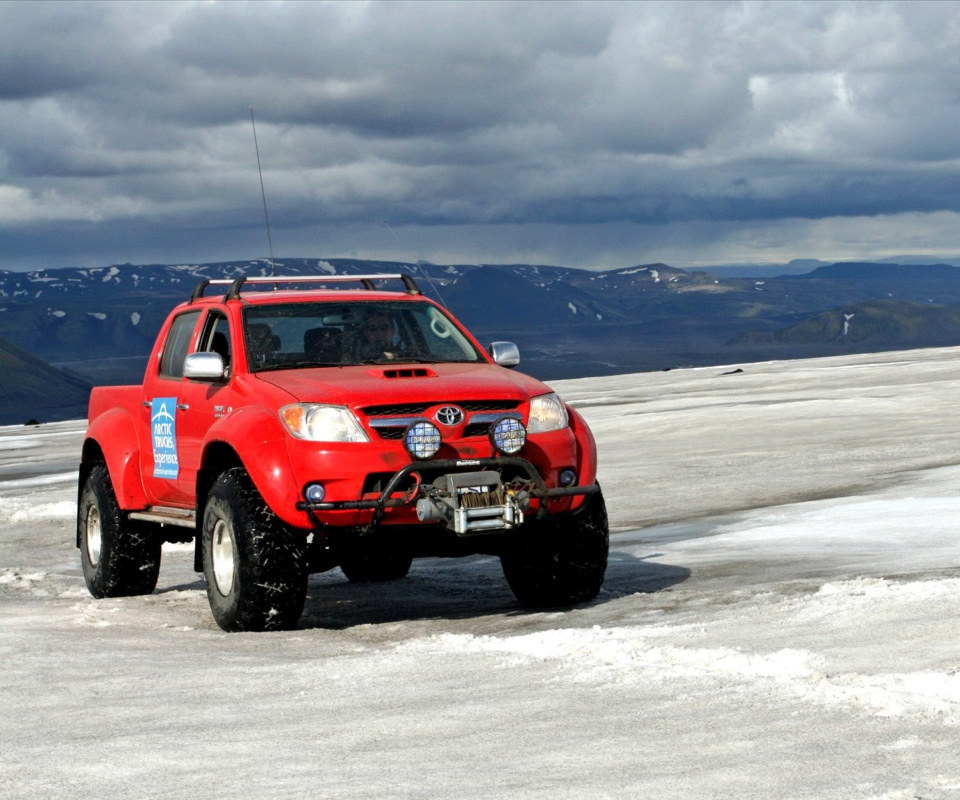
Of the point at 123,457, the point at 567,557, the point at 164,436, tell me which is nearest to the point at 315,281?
the point at 164,436

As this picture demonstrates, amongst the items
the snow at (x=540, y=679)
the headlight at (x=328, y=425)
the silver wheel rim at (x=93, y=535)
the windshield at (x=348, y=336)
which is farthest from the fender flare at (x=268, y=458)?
the silver wheel rim at (x=93, y=535)

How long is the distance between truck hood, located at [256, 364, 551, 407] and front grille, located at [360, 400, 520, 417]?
0.02m

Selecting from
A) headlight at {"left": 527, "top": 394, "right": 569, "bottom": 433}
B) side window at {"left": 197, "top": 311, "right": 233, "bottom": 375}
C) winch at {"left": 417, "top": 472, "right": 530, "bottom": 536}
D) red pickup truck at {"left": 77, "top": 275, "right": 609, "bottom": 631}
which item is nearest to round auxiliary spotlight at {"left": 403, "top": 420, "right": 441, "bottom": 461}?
red pickup truck at {"left": 77, "top": 275, "right": 609, "bottom": 631}

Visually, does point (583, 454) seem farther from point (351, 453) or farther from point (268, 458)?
point (268, 458)

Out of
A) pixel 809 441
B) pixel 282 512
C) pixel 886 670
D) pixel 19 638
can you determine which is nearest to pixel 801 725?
pixel 886 670

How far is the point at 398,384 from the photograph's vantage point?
733 cm

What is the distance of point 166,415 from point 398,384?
87.3 inches

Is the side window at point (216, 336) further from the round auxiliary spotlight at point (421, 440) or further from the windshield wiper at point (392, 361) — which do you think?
the round auxiliary spotlight at point (421, 440)

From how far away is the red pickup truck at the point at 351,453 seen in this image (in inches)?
277

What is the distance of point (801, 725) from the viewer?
15.2ft

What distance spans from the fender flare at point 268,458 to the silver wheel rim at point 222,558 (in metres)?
0.43

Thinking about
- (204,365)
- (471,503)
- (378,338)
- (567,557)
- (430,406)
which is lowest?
(567,557)

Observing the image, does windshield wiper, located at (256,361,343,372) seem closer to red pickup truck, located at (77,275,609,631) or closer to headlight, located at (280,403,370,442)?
red pickup truck, located at (77,275,609,631)

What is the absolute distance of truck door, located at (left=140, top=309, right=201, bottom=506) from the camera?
8695 millimetres
